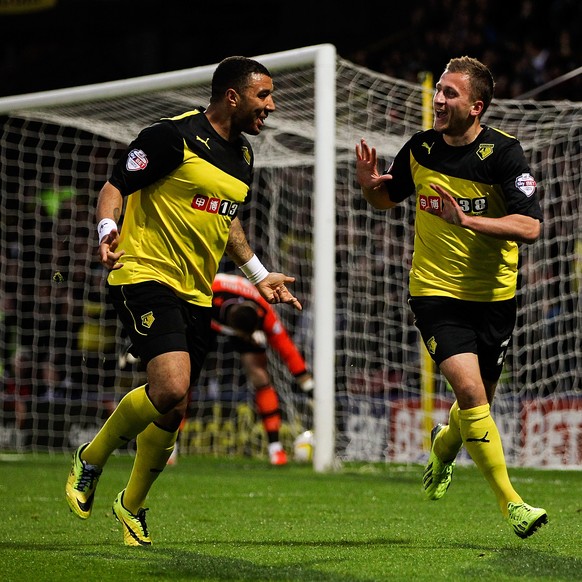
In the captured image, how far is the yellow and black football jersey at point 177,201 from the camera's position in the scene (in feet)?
16.4

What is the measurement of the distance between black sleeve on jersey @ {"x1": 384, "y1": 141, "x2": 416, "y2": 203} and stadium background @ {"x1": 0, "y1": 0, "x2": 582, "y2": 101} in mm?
7743

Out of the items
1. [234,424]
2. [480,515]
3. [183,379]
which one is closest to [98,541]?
[183,379]

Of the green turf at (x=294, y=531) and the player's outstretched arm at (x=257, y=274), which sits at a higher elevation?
the player's outstretched arm at (x=257, y=274)

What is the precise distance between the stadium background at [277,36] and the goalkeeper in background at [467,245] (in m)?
7.93

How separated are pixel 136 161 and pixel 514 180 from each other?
5.37 ft

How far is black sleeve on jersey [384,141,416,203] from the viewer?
5535 millimetres

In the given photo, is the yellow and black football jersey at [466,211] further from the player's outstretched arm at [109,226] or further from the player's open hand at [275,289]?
the player's outstretched arm at [109,226]

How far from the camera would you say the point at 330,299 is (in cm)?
911

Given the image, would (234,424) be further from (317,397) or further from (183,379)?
(183,379)

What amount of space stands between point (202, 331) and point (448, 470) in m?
1.43

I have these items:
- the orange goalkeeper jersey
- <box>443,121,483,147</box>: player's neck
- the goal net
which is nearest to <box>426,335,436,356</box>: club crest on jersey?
<box>443,121,483,147</box>: player's neck

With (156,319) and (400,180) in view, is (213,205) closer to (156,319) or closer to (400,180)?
(156,319)

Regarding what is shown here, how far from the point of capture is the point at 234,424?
12.2m

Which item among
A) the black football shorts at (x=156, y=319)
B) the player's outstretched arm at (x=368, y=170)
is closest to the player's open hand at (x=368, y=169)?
the player's outstretched arm at (x=368, y=170)
